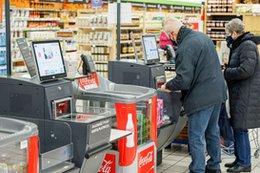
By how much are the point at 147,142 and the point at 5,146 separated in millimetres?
2152

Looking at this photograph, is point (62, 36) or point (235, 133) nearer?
point (235, 133)

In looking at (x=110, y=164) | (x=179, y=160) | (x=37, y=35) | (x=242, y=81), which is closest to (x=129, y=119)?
(x=110, y=164)

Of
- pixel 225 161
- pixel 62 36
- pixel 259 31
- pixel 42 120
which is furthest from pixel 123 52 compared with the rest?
pixel 42 120

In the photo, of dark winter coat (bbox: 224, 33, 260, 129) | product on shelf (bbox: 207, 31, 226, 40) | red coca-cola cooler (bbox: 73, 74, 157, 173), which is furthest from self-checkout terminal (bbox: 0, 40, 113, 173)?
product on shelf (bbox: 207, 31, 226, 40)

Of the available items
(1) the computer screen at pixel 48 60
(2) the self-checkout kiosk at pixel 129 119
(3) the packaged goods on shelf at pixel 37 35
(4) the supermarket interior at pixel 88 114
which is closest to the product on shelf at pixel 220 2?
(3) the packaged goods on shelf at pixel 37 35

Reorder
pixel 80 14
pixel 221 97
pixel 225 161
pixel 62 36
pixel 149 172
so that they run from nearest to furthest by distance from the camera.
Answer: pixel 149 172 → pixel 221 97 → pixel 225 161 → pixel 80 14 → pixel 62 36

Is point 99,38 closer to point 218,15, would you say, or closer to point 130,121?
point 218,15

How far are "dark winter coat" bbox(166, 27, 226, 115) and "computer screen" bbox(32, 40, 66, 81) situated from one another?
143cm

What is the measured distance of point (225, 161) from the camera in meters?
6.59

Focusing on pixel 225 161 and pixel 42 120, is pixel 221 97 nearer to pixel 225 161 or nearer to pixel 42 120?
pixel 225 161

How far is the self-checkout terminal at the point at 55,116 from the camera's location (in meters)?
3.68

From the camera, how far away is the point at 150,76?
5.51 m

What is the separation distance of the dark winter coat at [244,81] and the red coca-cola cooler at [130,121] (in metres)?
1.29

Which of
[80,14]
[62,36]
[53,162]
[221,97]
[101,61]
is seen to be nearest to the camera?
[53,162]
